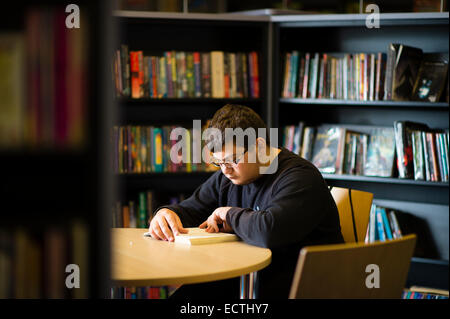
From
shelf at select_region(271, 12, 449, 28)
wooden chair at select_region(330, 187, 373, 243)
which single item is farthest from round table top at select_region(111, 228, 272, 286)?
shelf at select_region(271, 12, 449, 28)

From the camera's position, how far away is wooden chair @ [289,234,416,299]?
1.42 m

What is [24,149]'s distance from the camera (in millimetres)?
1043

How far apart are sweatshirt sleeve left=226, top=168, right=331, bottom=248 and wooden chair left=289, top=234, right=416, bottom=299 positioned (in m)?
0.38

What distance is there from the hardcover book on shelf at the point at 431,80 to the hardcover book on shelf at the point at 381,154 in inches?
10.1

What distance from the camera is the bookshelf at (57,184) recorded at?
104cm

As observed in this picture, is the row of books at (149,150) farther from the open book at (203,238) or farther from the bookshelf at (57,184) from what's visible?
the bookshelf at (57,184)

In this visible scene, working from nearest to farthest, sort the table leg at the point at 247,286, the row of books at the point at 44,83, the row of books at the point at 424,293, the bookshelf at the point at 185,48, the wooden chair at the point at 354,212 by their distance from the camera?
the row of books at the point at 44,83
the wooden chair at the point at 354,212
the row of books at the point at 424,293
the table leg at the point at 247,286
the bookshelf at the point at 185,48

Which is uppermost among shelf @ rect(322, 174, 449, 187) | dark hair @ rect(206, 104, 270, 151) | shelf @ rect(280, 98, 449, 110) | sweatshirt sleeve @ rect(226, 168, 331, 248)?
Answer: shelf @ rect(280, 98, 449, 110)

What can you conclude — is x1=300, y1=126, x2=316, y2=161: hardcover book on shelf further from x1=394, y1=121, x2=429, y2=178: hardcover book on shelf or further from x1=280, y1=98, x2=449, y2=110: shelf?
x1=394, y1=121, x2=429, y2=178: hardcover book on shelf

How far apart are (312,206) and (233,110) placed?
0.44 m

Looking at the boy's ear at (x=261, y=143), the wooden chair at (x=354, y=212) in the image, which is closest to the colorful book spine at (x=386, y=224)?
the wooden chair at (x=354, y=212)

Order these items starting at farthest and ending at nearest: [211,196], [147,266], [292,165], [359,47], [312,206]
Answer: [359,47] < [211,196] < [292,165] < [312,206] < [147,266]
